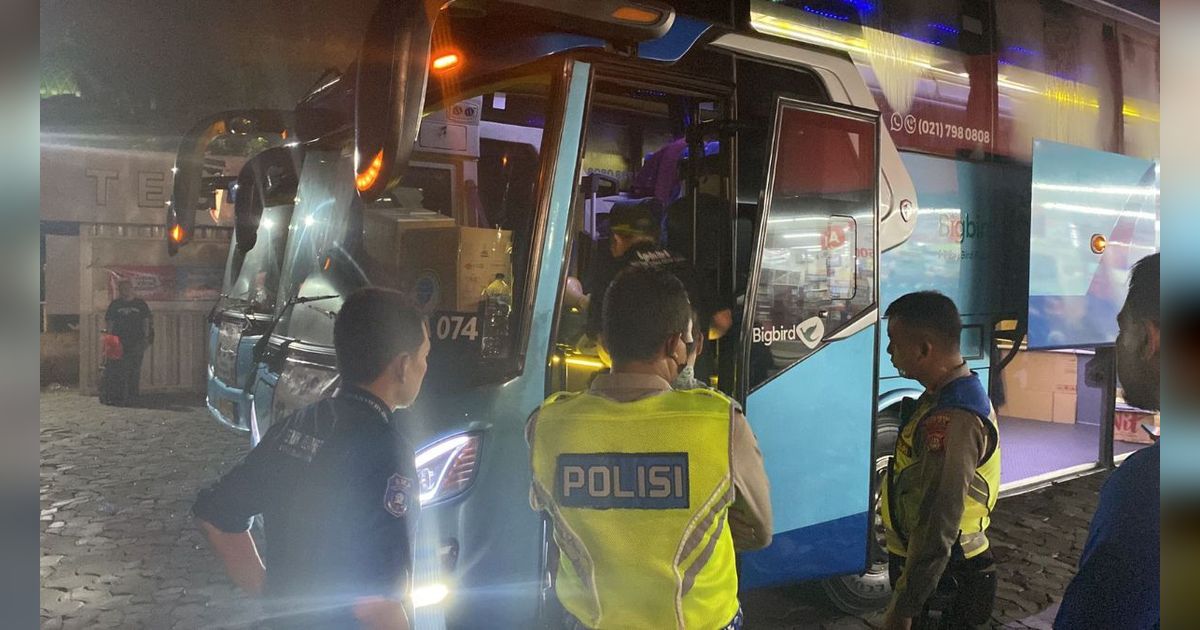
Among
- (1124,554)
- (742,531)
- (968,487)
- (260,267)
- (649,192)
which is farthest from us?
(649,192)

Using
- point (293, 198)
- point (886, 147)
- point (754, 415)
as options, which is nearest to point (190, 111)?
point (293, 198)

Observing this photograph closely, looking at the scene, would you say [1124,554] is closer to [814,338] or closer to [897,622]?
[897,622]

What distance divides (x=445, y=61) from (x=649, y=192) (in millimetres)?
1256

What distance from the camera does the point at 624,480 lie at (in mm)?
1746

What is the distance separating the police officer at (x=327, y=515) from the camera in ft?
5.77

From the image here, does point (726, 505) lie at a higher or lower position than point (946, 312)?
lower

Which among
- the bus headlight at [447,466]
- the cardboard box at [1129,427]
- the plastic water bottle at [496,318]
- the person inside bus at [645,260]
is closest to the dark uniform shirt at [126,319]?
the bus headlight at [447,466]

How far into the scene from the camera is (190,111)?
1.77 metres

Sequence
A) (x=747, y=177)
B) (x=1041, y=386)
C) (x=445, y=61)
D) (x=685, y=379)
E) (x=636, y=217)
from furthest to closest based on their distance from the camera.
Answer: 1. (x=1041, y=386)
2. (x=636, y=217)
3. (x=747, y=177)
4. (x=685, y=379)
5. (x=445, y=61)

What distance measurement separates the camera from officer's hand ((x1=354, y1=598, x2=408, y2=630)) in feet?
5.83

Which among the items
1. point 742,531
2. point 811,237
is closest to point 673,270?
point 811,237

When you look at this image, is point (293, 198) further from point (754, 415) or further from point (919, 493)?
point (919, 493)

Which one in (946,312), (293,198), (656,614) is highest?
(293,198)

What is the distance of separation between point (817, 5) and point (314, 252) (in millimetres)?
2010
